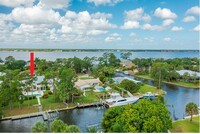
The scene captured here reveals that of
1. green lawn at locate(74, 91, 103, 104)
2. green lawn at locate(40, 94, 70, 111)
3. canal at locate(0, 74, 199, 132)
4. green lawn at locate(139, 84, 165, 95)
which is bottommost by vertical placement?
canal at locate(0, 74, 199, 132)

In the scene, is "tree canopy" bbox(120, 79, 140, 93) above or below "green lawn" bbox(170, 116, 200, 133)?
above

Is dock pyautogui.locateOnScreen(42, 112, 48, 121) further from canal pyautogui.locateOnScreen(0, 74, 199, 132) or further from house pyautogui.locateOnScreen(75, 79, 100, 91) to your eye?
house pyautogui.locateOnScreen(75, 79, 100, 91)

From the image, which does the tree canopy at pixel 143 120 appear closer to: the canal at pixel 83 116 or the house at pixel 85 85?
the canal at pixel 83 116

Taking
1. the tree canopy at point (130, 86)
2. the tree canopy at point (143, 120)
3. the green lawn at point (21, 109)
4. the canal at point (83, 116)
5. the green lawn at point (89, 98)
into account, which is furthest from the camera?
the tree canopy at point (130, 86)

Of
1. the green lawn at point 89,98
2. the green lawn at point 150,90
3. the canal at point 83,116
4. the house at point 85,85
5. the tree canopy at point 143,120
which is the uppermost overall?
the tree canopy at point 143,120

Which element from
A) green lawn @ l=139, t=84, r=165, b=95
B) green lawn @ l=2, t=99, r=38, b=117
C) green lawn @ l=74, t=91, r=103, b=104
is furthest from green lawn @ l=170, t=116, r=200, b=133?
green lawn @ l=2, t=99, r=38, b=117

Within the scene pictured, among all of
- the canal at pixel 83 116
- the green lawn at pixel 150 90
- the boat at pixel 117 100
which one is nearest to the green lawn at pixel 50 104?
the canal at pixel 83 116

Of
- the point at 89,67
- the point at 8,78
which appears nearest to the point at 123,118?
the point at 8,78

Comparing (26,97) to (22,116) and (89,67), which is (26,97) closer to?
(22,116)
